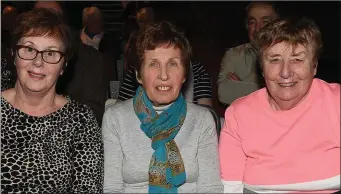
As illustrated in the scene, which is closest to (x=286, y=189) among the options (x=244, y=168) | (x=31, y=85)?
(x=244, y=168)

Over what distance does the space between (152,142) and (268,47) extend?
74 centimetres

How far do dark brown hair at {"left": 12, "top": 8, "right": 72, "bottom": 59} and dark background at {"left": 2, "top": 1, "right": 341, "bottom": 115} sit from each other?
6.16ft

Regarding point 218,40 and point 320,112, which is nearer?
point 320,112

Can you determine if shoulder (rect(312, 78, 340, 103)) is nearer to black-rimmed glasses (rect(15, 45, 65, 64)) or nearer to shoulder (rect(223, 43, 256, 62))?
shoulder (rect(223, 43, 256, 62))

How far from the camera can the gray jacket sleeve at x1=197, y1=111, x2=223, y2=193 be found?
2621mm

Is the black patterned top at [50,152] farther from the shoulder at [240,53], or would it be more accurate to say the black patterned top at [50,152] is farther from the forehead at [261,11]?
the forehead at [261,11]

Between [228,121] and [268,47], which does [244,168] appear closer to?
[228,121]

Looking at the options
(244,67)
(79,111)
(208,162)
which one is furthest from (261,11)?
(79,111)

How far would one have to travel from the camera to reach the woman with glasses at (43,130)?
8.34 ft

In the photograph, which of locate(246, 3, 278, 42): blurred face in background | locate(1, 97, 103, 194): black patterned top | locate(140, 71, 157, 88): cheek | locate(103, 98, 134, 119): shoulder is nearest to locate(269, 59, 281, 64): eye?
locate(140, 71, 157, 88): cheek

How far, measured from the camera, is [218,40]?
5238 millimetres

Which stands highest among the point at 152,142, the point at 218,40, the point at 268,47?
the point at 218,40

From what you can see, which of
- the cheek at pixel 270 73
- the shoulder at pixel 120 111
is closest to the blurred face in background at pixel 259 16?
the cheek at pixel 270 73

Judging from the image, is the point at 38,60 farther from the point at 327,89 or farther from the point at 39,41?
the point at 327,89
